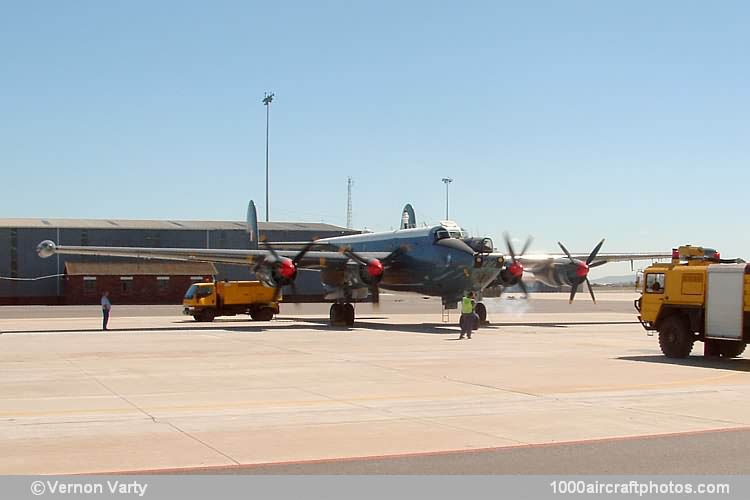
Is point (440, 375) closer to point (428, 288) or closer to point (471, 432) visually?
point (471, 432)

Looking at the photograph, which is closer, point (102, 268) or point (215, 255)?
point (215, 255)

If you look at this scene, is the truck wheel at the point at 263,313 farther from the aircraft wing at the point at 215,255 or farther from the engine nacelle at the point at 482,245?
the engine nacelle at the point at 482,245

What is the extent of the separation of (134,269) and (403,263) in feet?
151

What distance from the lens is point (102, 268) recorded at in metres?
79.6

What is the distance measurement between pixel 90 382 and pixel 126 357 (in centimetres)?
581

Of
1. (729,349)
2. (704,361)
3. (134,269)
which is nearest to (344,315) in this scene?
(729,349)

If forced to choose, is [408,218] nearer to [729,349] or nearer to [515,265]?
[515,265]

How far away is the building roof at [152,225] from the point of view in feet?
283

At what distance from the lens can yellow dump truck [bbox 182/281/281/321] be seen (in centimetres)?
4716

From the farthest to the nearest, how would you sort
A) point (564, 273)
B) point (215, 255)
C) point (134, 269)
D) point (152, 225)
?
point (152, 225) < point (134, 269) < point (564, 273) < point (215, 255)

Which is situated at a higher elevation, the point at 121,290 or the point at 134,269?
the point at 134,269

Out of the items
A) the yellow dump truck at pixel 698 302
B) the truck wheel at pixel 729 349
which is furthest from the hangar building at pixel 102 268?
the truck wheel at pixel 729 349

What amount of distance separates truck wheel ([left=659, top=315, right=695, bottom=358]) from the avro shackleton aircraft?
13781 mm

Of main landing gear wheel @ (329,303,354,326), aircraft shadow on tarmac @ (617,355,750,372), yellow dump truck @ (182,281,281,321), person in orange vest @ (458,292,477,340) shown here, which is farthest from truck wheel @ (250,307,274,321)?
aircraft shadow on tarmac @ (617,355,750,372)
